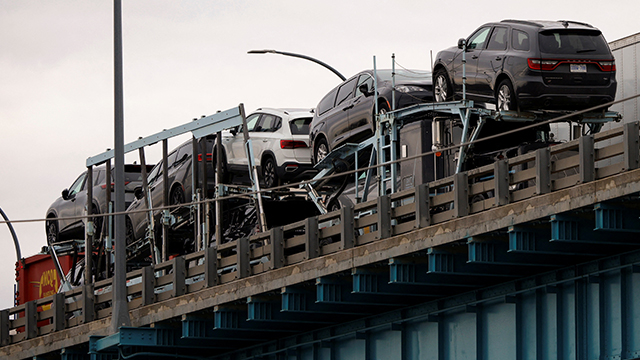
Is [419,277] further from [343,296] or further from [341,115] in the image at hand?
[341,115]

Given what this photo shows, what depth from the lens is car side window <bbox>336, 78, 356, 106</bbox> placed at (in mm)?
24470

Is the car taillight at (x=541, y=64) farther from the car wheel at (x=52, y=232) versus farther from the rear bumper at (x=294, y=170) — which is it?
the car wheel at (x=52, y=232)

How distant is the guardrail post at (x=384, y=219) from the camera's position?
18.7 metres

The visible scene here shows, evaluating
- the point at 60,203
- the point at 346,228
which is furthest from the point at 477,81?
the point at 60,203

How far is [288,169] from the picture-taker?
25922mm

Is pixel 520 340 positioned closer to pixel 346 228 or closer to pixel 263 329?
pixel 346 228

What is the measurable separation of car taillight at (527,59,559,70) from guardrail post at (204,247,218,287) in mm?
6727

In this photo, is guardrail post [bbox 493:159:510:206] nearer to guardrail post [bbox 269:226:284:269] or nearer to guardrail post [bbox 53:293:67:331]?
guardrail post [bbox 269:226:284:269]

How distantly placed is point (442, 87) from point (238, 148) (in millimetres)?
6457

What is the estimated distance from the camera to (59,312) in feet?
81.4

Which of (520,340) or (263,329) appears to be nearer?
(520,340)

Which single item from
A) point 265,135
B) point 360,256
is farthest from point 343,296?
point 265,135

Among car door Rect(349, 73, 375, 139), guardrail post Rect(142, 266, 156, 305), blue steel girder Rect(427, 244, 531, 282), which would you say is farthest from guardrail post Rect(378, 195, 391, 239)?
guardrail post Rect(142, 266, 156, 305)

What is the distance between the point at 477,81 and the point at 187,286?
6.66 m
